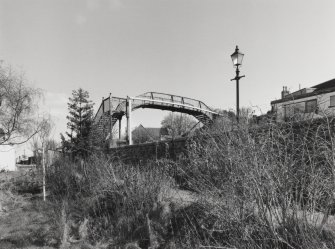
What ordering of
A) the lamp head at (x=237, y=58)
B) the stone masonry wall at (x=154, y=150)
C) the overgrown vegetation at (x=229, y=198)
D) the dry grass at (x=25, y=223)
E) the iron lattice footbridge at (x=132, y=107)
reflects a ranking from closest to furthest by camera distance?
the overgrown vegetation at (x=229, y=198)
the dry grass at (x=25, y=223)
the lamp head at (x=237, y=58)
the stone masonry wall at (x=154, y=150)
the iron lattice footbridge at (x=132, y=107)

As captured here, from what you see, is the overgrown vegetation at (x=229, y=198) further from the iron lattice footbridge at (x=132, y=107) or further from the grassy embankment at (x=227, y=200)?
the iron lattice footbridge at (x=132, y=107)

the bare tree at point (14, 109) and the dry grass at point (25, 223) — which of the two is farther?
the bare tree at point (14, 109)

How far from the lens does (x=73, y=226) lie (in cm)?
610

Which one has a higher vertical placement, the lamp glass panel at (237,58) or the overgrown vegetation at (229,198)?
the lamp glass panel at (237,58)

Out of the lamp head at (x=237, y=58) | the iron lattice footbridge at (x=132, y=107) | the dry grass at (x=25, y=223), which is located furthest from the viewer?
the iron lattice footbridge at (x=132, y=107)

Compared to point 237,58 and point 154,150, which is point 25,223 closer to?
point 154,150

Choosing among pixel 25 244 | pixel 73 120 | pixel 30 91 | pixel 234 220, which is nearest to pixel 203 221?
pixel 234 220

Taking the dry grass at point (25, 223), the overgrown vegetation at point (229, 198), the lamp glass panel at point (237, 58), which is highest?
the lamp glass panel at point (237, 58)

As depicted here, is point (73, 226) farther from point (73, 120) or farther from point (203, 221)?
point (73, 120)

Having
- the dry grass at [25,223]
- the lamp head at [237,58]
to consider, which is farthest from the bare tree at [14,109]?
the lamp head at [237,58]

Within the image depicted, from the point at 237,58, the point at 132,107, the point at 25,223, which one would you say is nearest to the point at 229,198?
the point at 25,223

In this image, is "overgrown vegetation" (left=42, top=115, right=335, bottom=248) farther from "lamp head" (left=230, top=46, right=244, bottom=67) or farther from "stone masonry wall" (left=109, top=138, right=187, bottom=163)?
"lamp head" (left=230, top=46, right=244, bottom=67)

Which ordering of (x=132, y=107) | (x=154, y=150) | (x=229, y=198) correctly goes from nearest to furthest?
(x=229, y=198) < (x=154, y=150) < (x=132, y=107)

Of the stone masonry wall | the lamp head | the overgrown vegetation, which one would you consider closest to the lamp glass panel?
the lamp head
